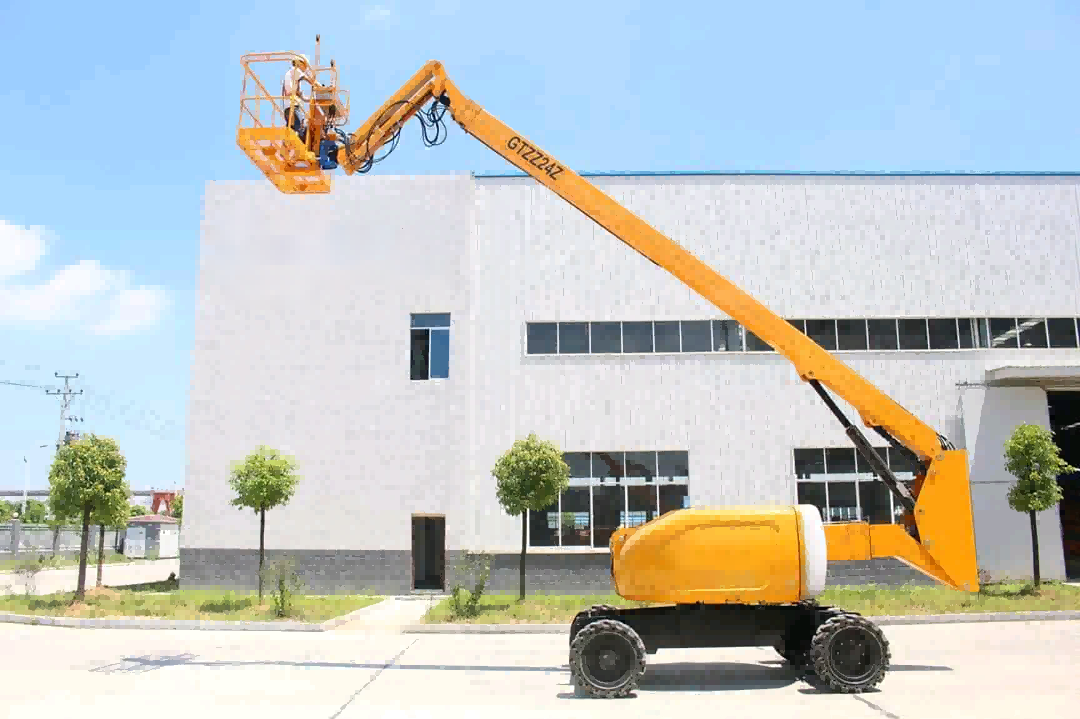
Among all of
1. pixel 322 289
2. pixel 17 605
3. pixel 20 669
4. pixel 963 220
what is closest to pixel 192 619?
pixel 17 605

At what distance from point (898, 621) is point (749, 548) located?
30.8 ft

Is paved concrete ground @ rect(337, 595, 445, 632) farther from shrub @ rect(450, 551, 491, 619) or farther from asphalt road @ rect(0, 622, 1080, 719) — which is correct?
asphalt road @ rect(0, 622, 1080, 719)

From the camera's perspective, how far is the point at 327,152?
14.3 m

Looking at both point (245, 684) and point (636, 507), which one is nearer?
point (245, 684)

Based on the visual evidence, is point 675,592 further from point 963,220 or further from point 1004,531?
point 963,220

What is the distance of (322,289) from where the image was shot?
87.8 ft

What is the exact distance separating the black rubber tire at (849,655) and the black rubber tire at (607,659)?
2329 millimetres

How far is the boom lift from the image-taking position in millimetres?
11305

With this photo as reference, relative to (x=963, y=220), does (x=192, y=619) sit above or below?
below

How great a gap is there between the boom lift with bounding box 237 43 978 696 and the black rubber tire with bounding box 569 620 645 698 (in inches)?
0.5

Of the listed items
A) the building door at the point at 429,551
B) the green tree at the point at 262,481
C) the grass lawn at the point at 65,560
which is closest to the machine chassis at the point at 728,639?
the green tree at the point at 262,481

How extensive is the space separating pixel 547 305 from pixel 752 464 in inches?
303

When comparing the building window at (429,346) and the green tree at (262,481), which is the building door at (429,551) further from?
the green tree at (262,481)

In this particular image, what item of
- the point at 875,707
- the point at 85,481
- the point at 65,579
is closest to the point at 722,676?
the point at 875,707
